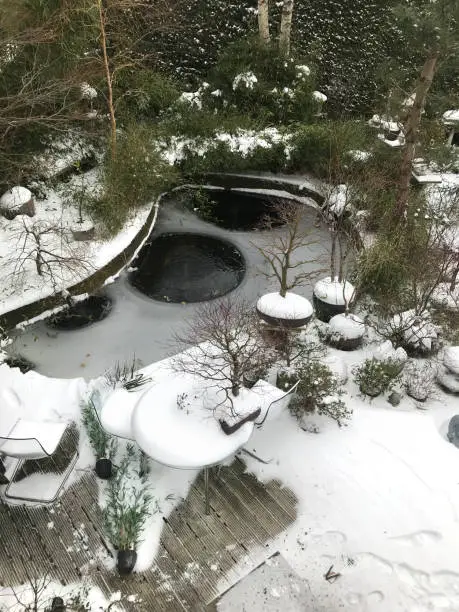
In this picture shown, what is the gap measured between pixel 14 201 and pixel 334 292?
682 centimetres

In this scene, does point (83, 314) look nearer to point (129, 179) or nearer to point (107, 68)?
point (129, 179)

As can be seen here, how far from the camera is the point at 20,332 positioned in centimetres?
883

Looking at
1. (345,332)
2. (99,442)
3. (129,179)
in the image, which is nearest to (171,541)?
(99,442)

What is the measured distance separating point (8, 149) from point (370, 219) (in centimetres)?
775

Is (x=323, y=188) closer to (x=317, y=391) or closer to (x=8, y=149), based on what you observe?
(x=317, y=391)

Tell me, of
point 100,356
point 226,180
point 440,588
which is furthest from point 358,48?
point 440,588

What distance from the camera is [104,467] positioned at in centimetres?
605

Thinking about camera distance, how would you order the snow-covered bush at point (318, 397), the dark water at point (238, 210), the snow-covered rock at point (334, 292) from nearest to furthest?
the snow-covered bush at point (318, 397), the snow-covered rock at point (334, 292), the dark water at point (238, 210)

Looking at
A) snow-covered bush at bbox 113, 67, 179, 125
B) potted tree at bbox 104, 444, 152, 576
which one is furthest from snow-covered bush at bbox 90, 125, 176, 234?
potted tree at bbox 104, 444, 152, 576

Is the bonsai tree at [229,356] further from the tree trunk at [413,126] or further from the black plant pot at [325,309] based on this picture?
the tree trunk at [413,126]

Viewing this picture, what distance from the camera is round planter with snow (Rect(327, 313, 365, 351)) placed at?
324 inches

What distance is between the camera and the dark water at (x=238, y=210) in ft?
40.1

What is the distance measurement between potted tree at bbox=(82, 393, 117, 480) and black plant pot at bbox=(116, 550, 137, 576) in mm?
1078

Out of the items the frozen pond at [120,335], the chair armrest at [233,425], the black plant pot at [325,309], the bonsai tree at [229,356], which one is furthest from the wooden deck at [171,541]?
the black plant pot at [325,309]
